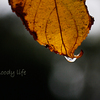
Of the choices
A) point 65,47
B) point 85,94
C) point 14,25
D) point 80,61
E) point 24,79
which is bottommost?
point 85,94

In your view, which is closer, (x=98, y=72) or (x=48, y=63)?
(x=48, y=63)

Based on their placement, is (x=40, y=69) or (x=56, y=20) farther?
(x=40, y=69)

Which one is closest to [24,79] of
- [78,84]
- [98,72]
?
[78,84]

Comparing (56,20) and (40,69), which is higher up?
(56,20)

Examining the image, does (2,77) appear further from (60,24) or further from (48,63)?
(60,24)

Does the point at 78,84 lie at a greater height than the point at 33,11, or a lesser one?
lesser
